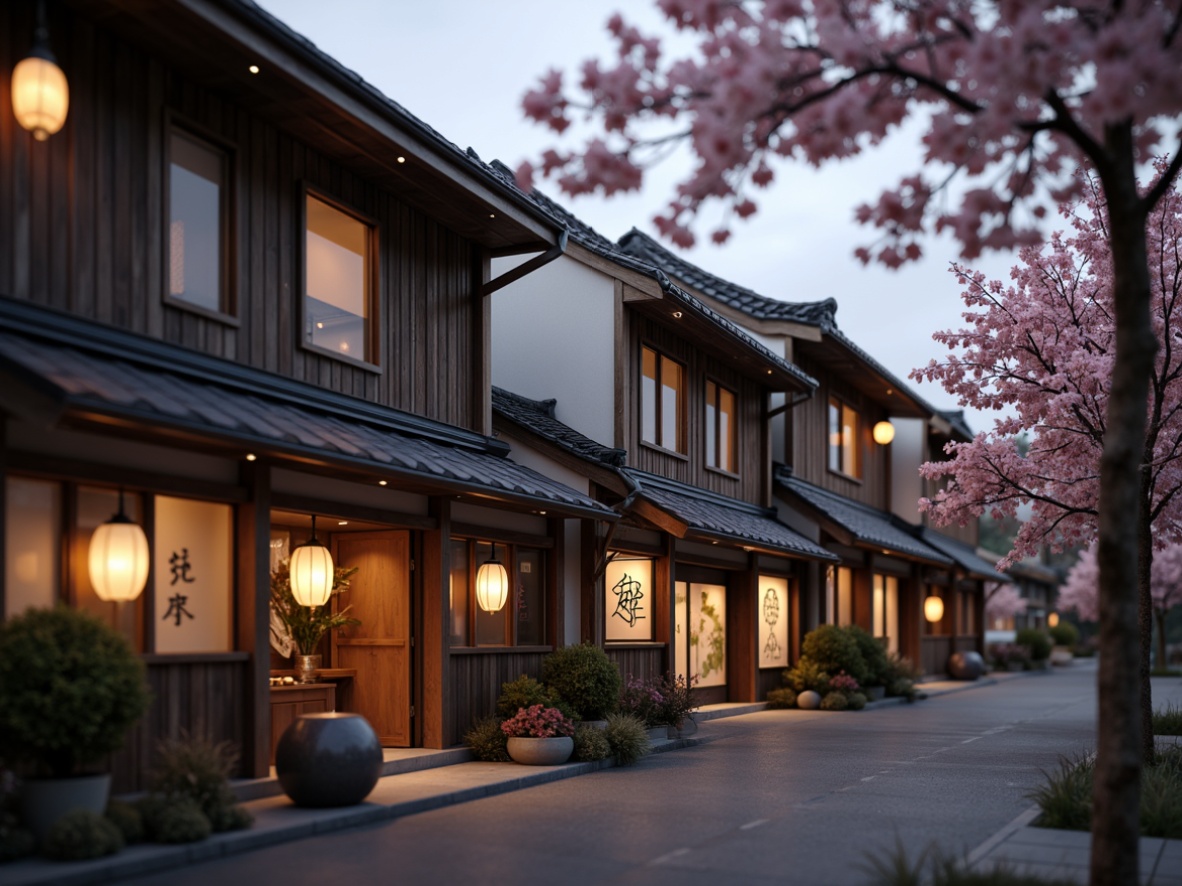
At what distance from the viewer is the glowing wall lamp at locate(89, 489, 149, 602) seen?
9609mm

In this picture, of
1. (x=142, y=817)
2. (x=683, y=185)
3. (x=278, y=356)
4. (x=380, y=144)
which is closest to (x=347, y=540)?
(x=278, y=356)

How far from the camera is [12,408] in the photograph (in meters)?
8.40

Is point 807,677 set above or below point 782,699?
above

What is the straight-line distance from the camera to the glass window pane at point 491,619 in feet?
50.9

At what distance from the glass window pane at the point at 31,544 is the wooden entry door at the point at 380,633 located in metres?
5.24

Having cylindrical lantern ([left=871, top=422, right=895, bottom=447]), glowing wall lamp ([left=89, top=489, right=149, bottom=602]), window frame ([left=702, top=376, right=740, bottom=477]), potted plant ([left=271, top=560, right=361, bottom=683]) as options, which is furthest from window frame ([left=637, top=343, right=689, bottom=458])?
cylindrical lantern ([left=871, top=422, right=895, bottom=447])

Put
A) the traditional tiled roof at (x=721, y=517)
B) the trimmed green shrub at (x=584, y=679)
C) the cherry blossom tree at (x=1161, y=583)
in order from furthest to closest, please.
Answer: the cherry blossom tree at (x=1161, y=583)
the traditional tiled roof at (x=721, y=517)
the trimmed green shrub at (x=584, y=679)

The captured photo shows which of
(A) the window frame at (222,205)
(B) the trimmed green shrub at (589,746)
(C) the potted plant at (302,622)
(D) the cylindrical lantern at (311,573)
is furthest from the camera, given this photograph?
(B) the trimmed green shrub at (589,746)

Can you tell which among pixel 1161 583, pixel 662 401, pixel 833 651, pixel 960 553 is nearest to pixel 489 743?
pixel 662 401

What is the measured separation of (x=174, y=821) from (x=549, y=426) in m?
9.85

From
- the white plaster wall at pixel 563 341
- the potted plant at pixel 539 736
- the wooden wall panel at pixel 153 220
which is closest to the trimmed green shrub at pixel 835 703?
the white plaster wall at pixel 563 341

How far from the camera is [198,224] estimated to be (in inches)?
452

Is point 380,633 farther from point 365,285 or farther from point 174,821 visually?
point 174,821

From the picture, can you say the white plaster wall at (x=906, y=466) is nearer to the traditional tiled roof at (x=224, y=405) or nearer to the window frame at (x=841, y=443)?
the window frame at (x=841, y=443)
